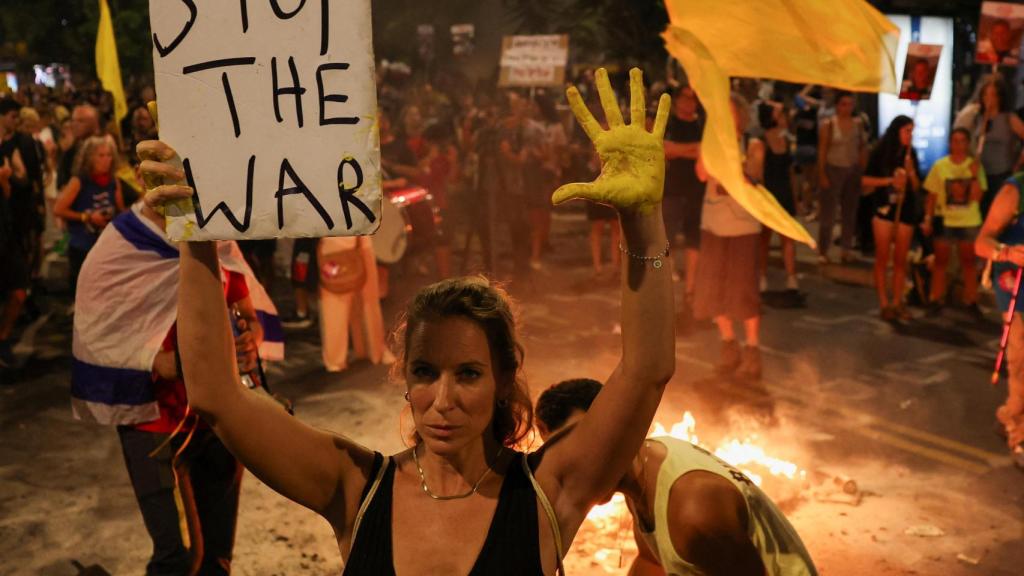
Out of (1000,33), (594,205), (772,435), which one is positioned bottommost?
(772,435)

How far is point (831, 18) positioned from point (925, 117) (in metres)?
13.0

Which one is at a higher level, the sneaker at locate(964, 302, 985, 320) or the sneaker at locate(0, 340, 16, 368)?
the sneaker at locate(964, 302, 985, 320)

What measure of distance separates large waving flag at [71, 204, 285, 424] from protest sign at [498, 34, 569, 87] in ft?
35.7

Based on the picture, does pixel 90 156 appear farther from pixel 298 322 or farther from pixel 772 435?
pixel 772 435

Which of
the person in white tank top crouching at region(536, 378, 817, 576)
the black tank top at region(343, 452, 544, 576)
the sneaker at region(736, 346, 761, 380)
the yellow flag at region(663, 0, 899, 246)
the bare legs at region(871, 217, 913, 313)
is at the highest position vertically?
the yellow flag at region(663, 0, 899, 246)

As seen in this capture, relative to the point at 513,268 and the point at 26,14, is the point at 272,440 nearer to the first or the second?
the point at 513,268

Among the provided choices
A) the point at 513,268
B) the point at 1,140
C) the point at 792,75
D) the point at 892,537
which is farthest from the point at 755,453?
the point at 1,140

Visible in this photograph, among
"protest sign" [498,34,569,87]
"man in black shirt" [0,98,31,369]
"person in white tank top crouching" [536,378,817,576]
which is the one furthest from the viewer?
"protest sign" [498,34,569,87]

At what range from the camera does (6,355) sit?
8.59 metres

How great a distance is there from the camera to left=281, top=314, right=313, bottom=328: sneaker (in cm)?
964

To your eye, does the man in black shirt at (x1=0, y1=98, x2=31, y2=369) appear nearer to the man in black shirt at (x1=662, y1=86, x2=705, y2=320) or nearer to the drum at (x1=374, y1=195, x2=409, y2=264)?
the drum at (x1=374, y1=195, x2=409, y2=264)

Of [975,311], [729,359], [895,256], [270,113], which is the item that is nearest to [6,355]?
[729,359]

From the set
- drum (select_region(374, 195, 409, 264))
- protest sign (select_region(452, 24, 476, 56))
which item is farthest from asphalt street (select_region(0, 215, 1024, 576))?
protest sign (select_region(452, 24, 476, 56))

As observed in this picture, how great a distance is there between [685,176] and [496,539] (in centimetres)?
848
